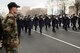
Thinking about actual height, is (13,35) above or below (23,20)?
above

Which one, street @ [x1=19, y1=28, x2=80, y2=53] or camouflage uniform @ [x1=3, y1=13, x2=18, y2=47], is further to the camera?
street @ [x1=19, y1=28, x2=80, y2=53]

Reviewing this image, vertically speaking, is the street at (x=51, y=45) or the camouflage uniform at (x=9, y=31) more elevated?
the camouflage uniform at (x=9, y=31)

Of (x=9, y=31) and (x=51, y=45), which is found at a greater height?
(x=9, y=31)

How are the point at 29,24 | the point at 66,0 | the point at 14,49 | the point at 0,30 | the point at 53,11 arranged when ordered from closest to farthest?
the point at 14,49
the point at 0,30
the point at 29,24
the point at 66,0
the point at 53,11

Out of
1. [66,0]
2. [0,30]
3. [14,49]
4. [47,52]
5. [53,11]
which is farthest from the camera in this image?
[53,11]

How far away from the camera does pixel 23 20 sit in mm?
30594

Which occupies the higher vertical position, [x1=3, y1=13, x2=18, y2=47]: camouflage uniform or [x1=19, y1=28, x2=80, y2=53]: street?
[x1=3, y1=13, x2=18, y2=47]: camouflage uniform

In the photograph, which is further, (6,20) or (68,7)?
(68,7)

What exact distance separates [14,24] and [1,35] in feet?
1.91

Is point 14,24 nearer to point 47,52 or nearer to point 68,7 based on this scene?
point 47,52

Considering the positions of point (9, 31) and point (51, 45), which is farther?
point (51, 45)

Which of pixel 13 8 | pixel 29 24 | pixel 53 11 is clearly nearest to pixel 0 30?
pixel 13 8

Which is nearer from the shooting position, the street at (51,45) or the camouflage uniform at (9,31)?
the camouflage uniform at (9,31)

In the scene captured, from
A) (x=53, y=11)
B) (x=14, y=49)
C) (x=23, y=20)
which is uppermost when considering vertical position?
(x=14, y=49)
